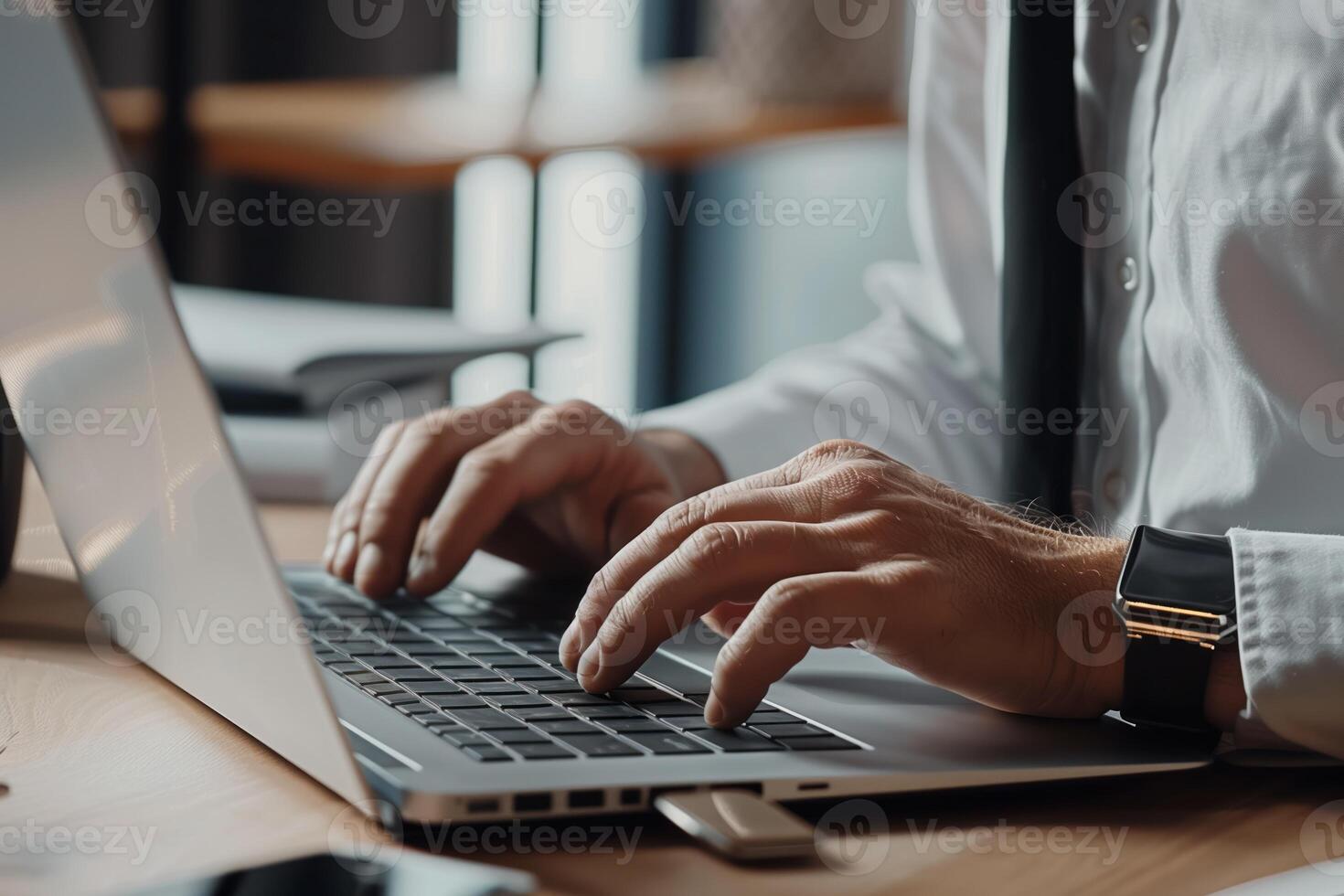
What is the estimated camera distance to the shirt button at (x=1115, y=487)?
83 centimetres

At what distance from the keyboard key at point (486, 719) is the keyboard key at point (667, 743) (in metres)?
0.04

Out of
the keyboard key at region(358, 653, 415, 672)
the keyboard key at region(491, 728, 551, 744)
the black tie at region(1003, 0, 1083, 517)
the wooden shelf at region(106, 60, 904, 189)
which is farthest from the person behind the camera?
the wooden shelf at region(106, 60, 904, 189)

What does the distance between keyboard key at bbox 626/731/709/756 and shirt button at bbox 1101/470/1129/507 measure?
Result: 482 millimetres

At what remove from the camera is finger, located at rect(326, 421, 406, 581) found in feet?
2.36

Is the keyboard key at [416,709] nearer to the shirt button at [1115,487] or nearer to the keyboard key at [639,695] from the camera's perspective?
the keyboard key at [639,695]

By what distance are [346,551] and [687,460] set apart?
24cm

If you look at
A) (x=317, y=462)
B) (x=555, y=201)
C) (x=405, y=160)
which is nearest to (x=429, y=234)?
(x=555, y=201)

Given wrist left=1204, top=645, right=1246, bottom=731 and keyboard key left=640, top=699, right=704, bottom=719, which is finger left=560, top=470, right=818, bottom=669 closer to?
keyboard key left=640, top=699, right=704, bottom=719

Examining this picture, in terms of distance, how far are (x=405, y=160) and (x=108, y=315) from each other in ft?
6.52

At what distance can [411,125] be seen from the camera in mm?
2350

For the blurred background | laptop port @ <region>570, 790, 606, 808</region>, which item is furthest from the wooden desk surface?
the blurred background

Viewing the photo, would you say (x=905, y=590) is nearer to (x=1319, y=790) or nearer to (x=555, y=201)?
(x=1319, y=790)

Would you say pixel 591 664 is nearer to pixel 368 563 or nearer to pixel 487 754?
pixel 487 754

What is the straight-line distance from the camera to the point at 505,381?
2816 mm
